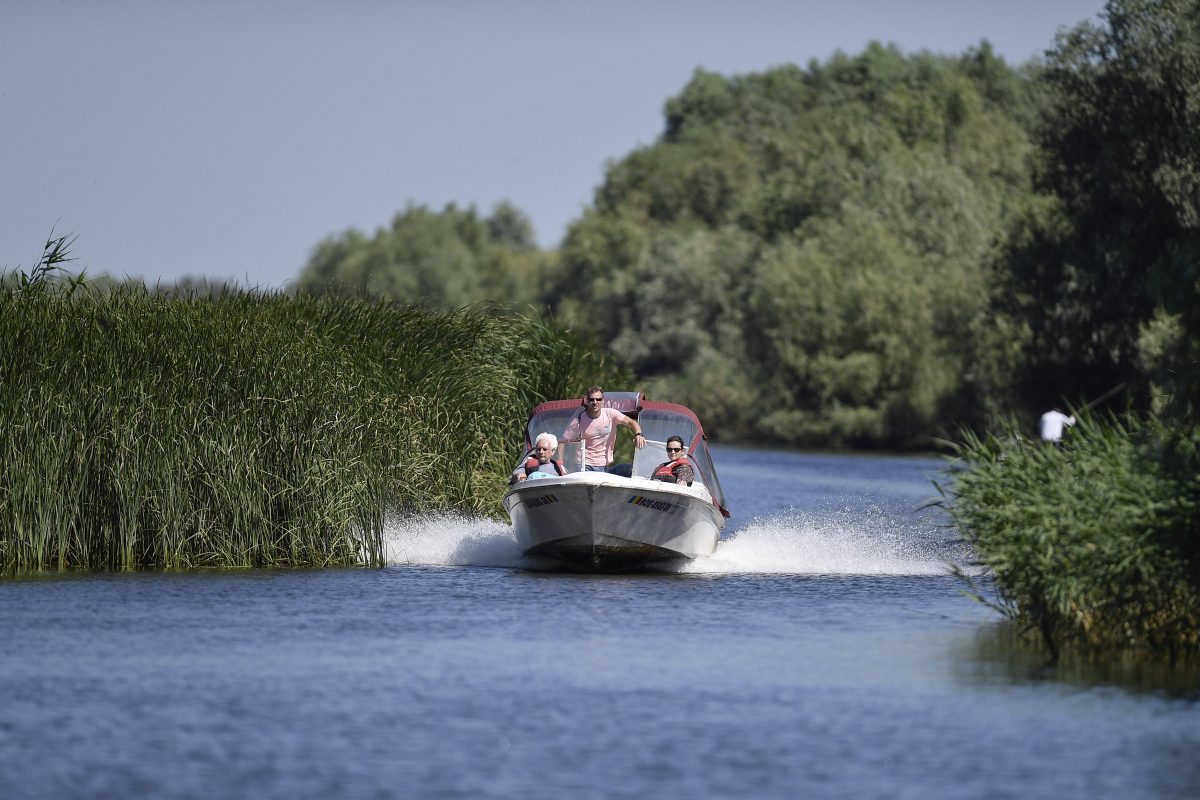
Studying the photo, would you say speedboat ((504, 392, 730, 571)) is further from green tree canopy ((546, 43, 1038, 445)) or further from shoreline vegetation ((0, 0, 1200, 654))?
green tree canopy ((546, 43, 1038, 445))

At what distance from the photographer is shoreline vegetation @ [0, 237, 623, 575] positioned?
19250 mm

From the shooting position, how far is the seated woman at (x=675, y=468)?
20.7m

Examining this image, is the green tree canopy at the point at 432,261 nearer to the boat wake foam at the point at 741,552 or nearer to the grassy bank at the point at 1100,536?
the boat wake foam at the point at 741,552

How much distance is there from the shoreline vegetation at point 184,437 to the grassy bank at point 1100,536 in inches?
293

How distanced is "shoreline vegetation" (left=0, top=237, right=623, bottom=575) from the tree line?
10.3 ft

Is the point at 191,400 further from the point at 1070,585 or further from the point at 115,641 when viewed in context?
the point at 1070,585

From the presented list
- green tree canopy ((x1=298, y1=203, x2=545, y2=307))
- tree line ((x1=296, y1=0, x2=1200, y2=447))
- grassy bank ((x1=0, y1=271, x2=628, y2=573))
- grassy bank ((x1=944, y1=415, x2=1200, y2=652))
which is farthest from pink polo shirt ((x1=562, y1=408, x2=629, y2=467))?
green tree canopy ((x1=298, y1=203, x2=545, y2=307))

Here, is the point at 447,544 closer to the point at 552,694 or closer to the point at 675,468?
the point at 675,468

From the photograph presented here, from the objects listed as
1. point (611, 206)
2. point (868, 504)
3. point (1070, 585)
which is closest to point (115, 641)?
point (1070, 585)

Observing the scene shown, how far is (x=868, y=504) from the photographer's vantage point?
1399 inches

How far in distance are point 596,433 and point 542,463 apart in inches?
28.2

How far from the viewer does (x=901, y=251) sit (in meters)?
61.6

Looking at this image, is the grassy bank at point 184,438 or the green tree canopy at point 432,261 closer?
the grassy bank at point 184,438

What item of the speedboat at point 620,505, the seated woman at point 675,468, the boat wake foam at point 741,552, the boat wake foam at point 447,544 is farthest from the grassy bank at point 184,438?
the seated woman at point 675,468
